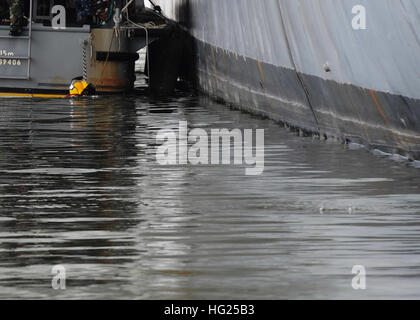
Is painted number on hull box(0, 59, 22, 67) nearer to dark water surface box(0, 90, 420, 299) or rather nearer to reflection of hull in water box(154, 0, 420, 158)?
reflection of hull in water box(154, 0, 420, 158)

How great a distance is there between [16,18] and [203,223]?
1431cm

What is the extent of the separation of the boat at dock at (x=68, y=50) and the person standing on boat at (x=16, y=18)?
12 centimetres

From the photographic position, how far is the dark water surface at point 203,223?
6.39 meters

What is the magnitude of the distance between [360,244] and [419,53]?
3.74 metres

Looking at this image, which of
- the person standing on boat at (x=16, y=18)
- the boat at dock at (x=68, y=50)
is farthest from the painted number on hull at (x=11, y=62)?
the person standing on boat at (x=16, y=18)

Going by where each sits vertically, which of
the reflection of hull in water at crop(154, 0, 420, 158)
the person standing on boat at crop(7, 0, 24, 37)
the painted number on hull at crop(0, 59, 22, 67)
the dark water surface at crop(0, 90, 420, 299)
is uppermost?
the person standing on boat at crop(7, 0, 24, 37)

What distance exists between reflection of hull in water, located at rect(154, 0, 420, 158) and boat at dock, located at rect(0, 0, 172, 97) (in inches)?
88.0

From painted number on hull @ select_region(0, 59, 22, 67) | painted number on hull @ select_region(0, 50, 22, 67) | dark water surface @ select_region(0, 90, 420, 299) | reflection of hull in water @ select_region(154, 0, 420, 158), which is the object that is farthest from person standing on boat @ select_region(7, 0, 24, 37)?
dark water surface @ select_region(0, 90, 420, 299)

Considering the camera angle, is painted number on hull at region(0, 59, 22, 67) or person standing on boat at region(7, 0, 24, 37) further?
painted number on hull at region(0, 59, 22, 67)

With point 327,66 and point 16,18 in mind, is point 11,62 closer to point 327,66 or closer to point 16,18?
point 16,18

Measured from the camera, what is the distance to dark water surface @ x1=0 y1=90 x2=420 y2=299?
21.0 feet

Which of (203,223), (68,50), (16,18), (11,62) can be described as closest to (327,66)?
(203,223)

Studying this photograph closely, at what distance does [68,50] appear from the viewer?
2217 centimetres

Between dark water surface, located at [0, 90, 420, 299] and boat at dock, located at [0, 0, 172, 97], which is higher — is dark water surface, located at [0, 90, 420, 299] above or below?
below
